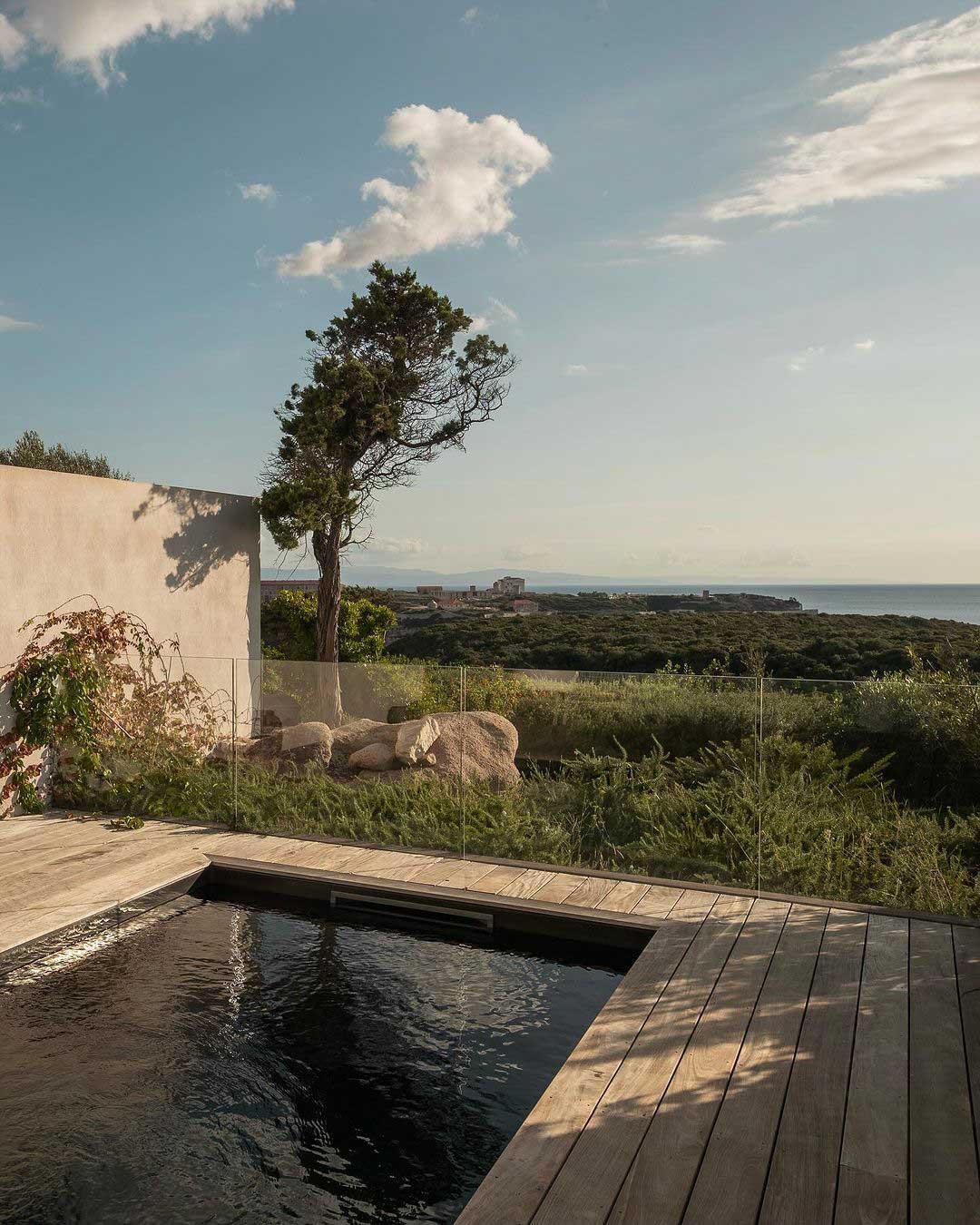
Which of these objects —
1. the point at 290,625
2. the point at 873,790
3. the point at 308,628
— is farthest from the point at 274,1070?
the point at 290,625

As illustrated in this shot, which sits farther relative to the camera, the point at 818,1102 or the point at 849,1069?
the point at 849,1069

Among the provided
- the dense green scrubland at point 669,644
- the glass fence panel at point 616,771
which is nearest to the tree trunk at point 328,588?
the glass fence panel at point 616,771

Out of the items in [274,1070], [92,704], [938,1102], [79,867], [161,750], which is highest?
[92,704]

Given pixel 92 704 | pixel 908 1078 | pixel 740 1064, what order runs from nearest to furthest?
pixel 908 1078
pixel 740 1064
pixel 92 704

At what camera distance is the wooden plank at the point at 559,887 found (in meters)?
5.21

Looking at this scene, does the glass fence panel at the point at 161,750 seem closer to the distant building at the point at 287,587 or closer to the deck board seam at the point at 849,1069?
the deck board seam at the point at 849,1069

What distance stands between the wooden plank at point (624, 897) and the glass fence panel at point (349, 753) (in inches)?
47.9

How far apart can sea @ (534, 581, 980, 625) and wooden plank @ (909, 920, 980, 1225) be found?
40.4 meters

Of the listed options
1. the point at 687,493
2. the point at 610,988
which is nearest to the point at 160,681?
the point at 610,988

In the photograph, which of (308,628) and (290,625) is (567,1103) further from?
(290,625)

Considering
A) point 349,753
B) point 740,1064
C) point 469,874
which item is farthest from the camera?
point 349,753

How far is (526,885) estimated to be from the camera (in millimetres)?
5461

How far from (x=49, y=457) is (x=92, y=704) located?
46.8ft

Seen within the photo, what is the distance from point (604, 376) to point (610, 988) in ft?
51.4
